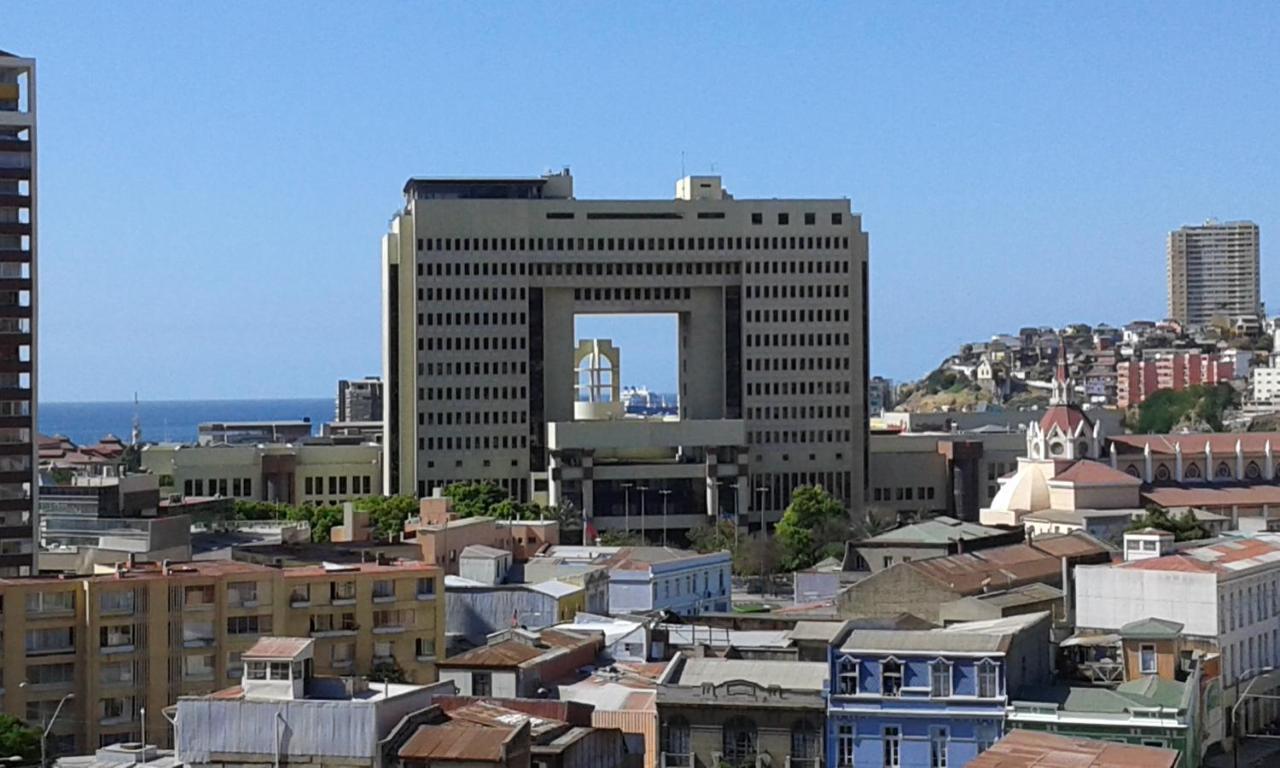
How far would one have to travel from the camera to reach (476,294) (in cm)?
16412

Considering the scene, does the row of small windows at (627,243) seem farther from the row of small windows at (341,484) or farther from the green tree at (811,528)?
the green tree at (811,528)

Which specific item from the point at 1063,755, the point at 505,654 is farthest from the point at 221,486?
the point at 1063,755

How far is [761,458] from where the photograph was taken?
547ft

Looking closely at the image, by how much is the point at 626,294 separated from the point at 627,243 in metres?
4.10

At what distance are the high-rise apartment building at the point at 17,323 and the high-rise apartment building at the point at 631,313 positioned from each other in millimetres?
69033

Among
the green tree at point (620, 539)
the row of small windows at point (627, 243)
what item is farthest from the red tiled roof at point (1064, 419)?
the row of small windows at point (627, 243)

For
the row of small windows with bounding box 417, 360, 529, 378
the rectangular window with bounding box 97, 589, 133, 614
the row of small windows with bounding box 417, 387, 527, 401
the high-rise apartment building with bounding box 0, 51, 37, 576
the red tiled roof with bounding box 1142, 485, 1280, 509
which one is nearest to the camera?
the rectangular window with bounding box 97, 589, 133, 614

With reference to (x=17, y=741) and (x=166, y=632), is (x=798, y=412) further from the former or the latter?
(x=17, y=741)

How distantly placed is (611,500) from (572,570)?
7239 cm

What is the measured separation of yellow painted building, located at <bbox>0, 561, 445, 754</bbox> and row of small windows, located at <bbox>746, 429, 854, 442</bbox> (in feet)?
326

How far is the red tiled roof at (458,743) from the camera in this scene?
42094mm

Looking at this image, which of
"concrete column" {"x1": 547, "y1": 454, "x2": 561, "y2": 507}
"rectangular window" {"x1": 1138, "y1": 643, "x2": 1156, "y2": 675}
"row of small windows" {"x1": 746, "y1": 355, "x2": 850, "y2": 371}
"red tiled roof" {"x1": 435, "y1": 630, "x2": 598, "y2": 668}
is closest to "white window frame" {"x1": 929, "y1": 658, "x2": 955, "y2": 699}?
"rectangular window" {"x1": 1138, "y1": 643, "x2": 1156, "y2": 675}

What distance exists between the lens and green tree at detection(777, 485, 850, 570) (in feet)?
416

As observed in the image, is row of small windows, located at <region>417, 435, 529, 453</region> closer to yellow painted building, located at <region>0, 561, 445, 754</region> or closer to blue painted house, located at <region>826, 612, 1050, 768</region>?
yellow painted building, located at <region>0, 561, 445, 754</region>
